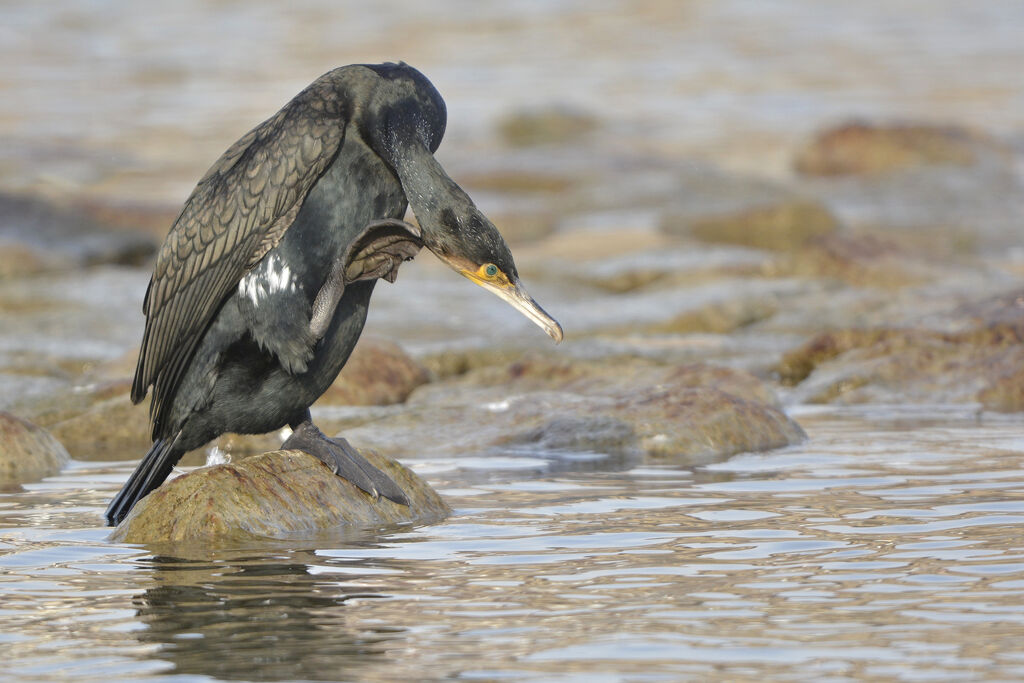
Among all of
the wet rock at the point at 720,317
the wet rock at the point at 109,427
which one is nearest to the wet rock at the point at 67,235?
the wet rock at the point at 720,317

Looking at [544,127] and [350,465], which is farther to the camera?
[544,127]

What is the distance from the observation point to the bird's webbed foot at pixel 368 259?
5.29m

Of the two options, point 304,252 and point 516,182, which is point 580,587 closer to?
point 304,252

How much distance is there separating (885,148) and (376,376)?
14959 mm

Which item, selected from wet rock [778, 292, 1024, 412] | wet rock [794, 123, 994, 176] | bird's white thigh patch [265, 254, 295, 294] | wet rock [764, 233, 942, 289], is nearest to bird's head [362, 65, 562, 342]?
bird's white thigh patch [265, 254, 295, 294]

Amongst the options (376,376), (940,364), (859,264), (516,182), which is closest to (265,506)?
(376,376)

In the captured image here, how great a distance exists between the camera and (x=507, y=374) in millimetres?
9172

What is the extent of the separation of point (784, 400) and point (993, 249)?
29.3 feet

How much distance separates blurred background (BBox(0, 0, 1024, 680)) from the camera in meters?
4.00

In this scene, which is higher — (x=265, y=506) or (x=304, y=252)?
(x=304, y=252)

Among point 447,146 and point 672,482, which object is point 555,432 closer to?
point 672,482

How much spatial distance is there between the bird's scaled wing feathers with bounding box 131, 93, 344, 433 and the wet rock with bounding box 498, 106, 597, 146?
2060cm

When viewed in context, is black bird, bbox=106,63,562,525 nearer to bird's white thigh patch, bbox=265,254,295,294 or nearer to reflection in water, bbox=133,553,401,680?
bird's white thigh patch, bbox=265,254,295,294

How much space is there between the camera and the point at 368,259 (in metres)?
5.34
